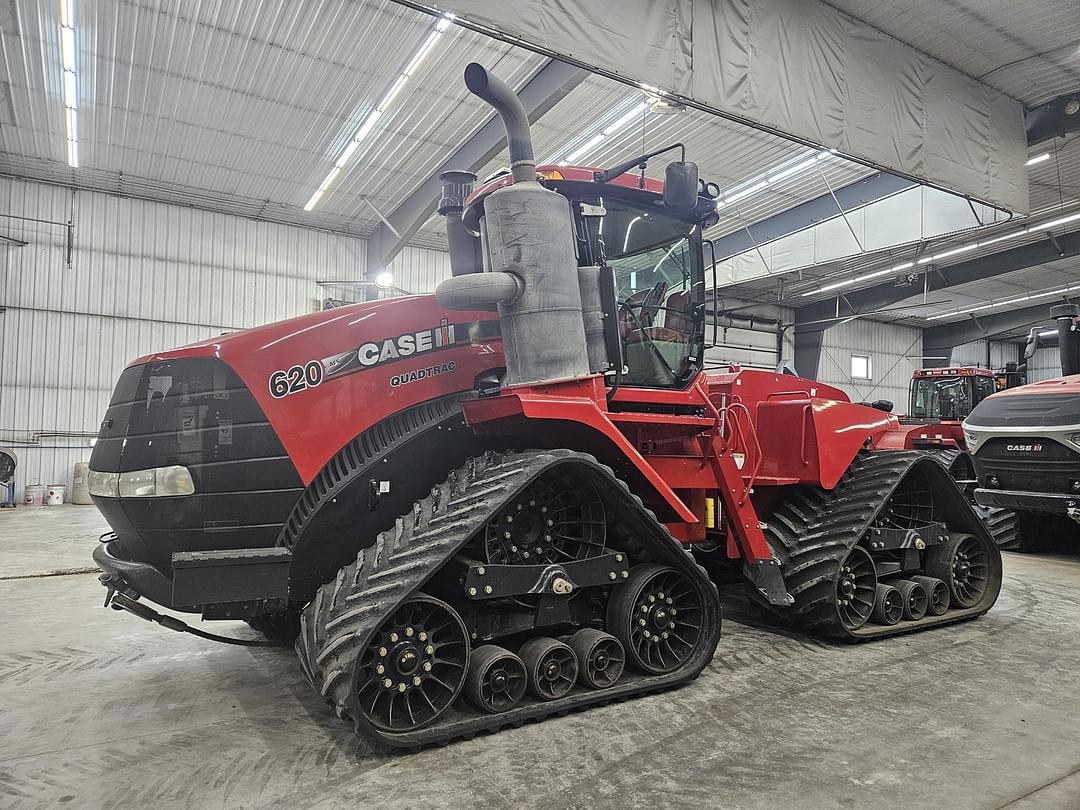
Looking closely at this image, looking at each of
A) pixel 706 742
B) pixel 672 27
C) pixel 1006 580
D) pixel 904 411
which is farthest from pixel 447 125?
pixel 904 411

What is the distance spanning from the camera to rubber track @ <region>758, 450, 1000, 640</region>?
4.97 meters

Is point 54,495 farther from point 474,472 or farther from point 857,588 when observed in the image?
point 857,588

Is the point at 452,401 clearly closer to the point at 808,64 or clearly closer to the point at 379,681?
the point at 379,681

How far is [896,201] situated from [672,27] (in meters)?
9.30

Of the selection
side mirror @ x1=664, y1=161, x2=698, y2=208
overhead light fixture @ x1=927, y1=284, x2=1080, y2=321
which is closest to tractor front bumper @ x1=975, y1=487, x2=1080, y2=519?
side mirror @ x1=664, y1=161, x2=698, y2=208

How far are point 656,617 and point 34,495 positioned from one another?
1662 centimetres

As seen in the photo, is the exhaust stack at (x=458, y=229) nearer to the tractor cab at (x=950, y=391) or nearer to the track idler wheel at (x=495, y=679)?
the track idler wheel at (x=495, y=679)

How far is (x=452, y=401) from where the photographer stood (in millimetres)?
3971

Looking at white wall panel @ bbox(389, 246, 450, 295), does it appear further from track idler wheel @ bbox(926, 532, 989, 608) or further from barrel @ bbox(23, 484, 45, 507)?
track idler wheel @ bbox(926, 532, 989, 608)

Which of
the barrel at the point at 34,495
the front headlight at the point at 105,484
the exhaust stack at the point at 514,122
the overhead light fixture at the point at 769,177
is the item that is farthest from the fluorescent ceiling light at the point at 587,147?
the barrel at the point at 34,495

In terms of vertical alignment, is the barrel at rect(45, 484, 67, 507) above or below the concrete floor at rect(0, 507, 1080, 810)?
above

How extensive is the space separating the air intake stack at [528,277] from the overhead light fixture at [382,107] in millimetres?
5196

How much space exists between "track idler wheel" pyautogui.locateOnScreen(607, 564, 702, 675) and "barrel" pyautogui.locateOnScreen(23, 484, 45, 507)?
647 inches

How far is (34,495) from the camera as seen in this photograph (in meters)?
15.7
